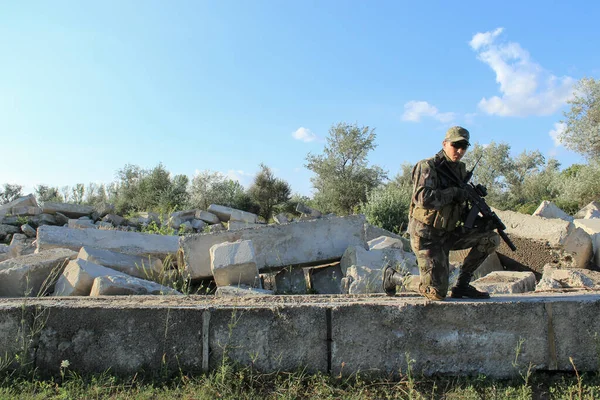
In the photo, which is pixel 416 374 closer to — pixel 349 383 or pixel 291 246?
pixel 349 383

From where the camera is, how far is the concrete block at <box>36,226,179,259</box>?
23.4 feet

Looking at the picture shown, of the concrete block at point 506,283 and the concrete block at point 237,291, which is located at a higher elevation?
the concrete block at point 506,283

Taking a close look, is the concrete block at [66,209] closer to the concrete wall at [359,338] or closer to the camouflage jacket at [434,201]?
the concrete wall at [359,338]

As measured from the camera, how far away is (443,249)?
4.09 m

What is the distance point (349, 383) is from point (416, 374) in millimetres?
550

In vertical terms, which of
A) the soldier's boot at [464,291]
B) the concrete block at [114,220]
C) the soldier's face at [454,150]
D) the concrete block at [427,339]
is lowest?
the concrete block at [427,339]

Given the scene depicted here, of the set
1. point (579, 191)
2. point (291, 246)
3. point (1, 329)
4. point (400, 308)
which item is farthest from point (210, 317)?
point (579, 191)

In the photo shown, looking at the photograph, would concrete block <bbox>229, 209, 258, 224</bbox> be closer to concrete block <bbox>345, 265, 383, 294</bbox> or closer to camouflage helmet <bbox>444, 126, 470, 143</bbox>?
concrete block <bbox>345, 265, 383, 294</bbox>

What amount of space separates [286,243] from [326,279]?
2.66 feet

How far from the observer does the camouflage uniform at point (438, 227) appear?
3881 mm

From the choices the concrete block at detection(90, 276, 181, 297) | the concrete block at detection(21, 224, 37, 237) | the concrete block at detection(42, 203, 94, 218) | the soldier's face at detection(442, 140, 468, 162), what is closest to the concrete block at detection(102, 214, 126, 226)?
the concrete block at detection(42, 203, 94, 218)

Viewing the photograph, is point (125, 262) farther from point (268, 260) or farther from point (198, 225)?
point (198, 225)

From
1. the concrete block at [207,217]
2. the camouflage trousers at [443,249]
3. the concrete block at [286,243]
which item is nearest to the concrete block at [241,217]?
the concrete block at [207,217]

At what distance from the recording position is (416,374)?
12.3 feet
